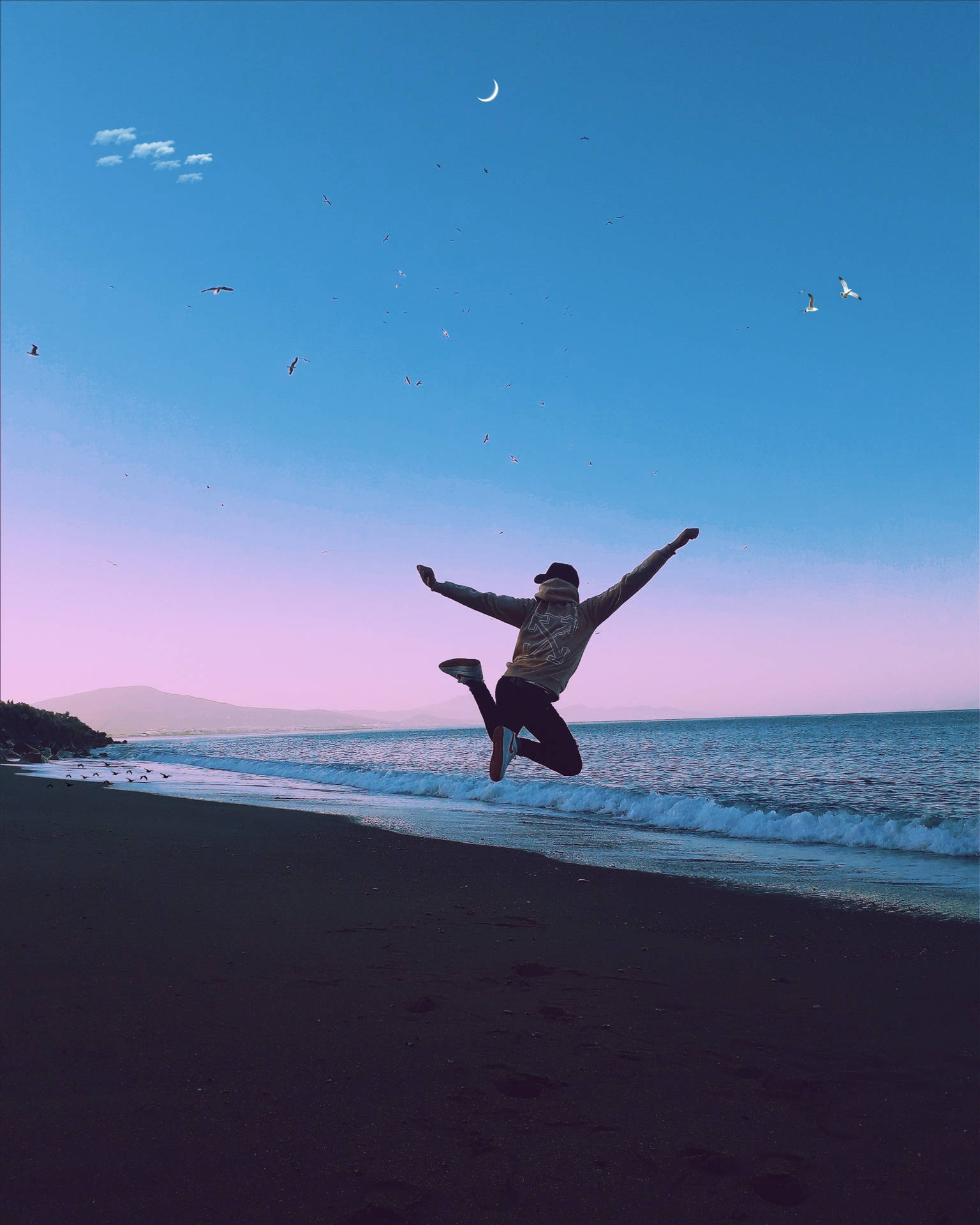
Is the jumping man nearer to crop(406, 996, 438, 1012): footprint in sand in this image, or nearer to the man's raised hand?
the man's raised hand

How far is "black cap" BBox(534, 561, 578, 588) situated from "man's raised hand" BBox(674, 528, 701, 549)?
69 cm

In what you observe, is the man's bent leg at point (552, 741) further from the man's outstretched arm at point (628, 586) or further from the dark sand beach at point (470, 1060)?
the dark sand beach at point (470, 1060)

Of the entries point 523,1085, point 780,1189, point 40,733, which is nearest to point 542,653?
point 523,1085

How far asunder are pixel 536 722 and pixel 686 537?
5.04 feet

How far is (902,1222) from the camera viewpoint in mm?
3266

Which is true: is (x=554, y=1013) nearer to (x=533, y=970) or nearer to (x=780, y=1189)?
(x=533, y=970)

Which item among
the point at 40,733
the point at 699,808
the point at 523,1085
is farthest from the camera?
the point at 40,733

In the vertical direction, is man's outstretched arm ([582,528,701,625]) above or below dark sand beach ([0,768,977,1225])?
above

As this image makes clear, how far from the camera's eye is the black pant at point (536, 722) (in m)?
4.96

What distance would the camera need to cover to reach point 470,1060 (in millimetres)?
4258

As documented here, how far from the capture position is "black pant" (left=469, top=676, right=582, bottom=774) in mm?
4957

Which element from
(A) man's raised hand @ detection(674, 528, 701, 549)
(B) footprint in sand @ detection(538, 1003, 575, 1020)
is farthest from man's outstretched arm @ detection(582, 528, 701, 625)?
(B) footprint in sand @ detection(538, 1003, 575, 1020)

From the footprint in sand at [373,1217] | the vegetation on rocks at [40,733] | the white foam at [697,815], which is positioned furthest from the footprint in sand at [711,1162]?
the vegetation on rocks at [40,733]

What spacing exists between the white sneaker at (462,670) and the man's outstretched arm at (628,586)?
86cm
